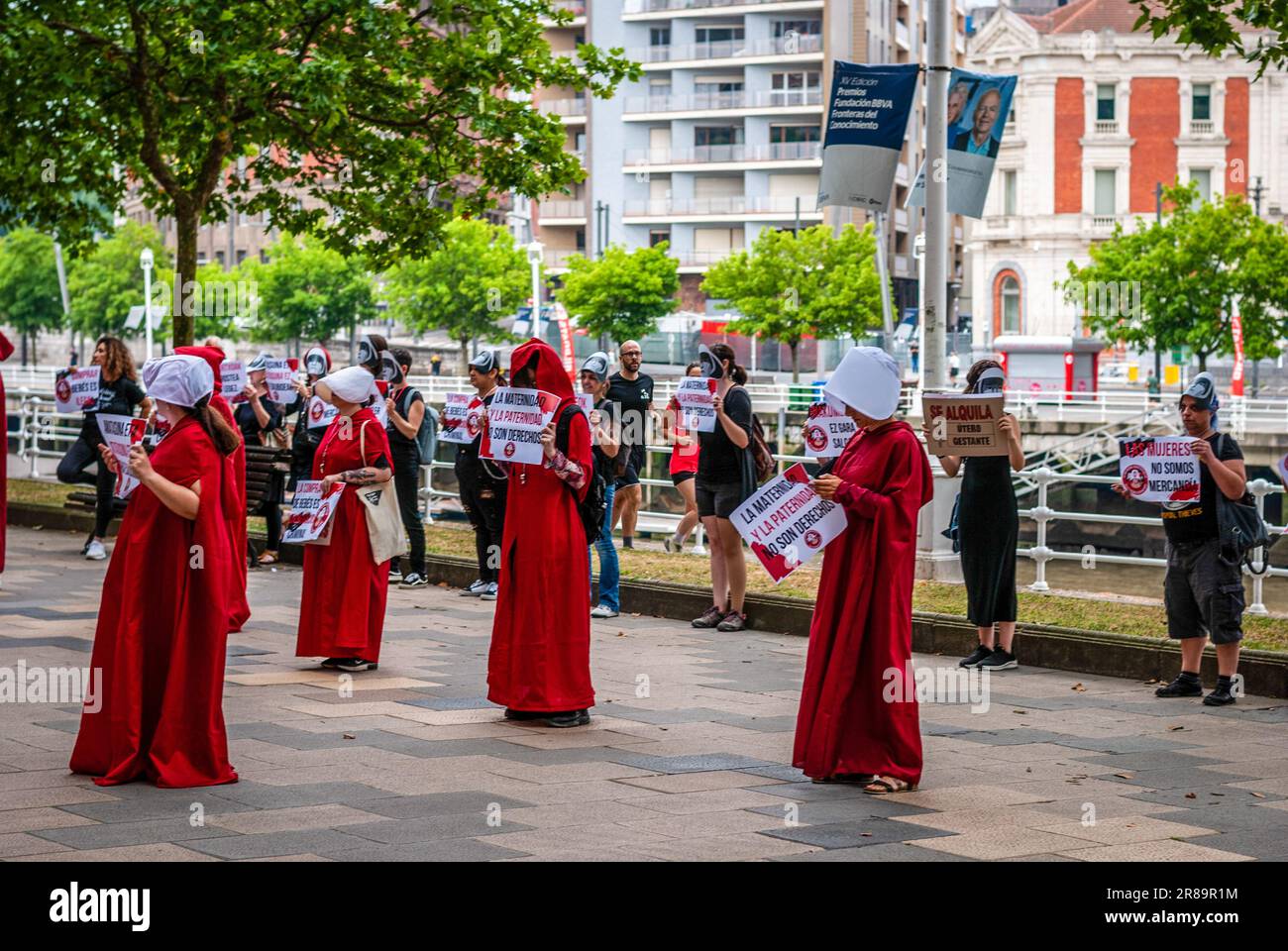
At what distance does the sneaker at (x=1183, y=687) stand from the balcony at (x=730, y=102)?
7001 cm

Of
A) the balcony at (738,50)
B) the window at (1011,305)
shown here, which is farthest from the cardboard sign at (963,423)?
the window at (1011,305)

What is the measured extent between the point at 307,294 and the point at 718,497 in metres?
64.4

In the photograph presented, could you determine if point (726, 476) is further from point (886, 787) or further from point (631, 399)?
point (886, 787)

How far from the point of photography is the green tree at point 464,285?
73.2 m

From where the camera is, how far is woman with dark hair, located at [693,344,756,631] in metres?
13.7

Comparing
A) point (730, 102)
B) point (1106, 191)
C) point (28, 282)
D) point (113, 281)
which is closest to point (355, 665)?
point (113, 281)

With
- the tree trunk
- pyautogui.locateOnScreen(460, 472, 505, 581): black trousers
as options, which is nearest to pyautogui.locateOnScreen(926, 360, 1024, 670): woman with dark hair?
pyautogui.locateOnScreen(460, 472, 505, 581): black trousers

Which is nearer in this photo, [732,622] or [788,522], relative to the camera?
[788,522]

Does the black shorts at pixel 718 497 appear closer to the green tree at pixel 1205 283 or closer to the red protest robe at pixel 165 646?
the red protest robe at pixel 165 646

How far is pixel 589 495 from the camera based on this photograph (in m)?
9.98

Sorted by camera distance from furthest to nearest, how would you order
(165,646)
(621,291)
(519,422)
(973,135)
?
(621,291), (973,135), (519,422), (165,646)

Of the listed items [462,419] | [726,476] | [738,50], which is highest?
[738,50]

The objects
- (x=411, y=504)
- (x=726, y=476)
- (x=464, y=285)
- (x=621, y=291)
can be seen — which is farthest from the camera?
(x=464, y=285)
